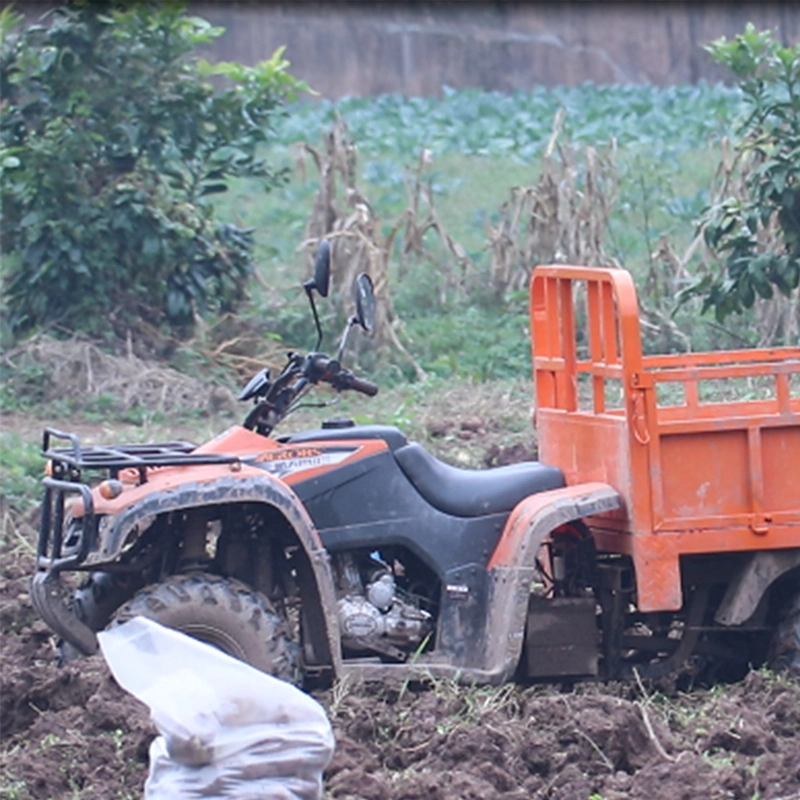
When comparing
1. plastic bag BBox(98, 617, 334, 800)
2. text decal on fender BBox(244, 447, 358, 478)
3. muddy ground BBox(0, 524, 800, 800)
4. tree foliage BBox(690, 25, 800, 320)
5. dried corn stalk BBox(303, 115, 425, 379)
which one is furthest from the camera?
dried corn stalk BBox(303, 115, 425, 379)

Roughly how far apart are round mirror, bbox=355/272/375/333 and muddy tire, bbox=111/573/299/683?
1.14 m

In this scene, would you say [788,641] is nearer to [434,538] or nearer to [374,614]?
[434,538]

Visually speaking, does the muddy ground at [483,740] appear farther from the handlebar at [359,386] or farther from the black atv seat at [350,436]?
the handlebar at [359,386]

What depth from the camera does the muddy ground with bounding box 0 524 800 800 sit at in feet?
16.6

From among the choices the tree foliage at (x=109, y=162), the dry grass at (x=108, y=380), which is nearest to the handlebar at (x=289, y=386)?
the dry grass at (x=108, y=380)

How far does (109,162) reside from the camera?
562 inches

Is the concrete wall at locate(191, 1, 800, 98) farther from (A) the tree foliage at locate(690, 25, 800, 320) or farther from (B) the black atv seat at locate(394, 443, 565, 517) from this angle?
(B) the black atv seat at locate(394, 443, 565, 517)

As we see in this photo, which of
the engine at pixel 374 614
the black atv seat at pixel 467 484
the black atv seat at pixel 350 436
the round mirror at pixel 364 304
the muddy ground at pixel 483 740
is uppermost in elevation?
the round mirror at pixel 364 304

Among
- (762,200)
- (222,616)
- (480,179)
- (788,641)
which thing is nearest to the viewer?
(222,616)

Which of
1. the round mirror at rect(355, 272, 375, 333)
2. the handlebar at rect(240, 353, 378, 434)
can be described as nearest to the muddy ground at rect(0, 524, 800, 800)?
the handlebar at rect(240, 353, 378, 434)

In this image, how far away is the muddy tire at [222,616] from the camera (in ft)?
19.4

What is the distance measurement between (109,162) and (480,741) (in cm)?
979

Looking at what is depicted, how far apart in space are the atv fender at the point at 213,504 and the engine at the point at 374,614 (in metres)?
A: 0.13

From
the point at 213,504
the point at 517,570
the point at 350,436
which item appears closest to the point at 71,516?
the point at 213,504
